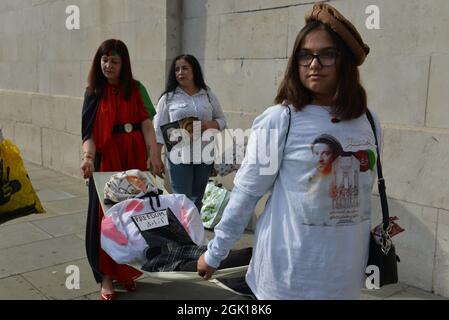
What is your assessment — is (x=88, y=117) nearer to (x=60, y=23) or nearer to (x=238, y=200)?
(x=238, y=200)

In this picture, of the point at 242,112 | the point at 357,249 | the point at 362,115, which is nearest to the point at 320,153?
the point at 362,115

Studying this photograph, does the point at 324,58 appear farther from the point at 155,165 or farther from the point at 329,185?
the point at 155,165

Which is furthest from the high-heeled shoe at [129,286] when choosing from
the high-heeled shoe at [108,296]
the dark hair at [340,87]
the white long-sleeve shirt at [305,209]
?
the dark hair at [340,87]

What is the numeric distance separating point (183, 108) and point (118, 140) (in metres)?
1.02

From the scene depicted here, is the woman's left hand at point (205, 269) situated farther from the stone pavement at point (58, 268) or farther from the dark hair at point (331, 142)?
the dark hair at point (331, 142)

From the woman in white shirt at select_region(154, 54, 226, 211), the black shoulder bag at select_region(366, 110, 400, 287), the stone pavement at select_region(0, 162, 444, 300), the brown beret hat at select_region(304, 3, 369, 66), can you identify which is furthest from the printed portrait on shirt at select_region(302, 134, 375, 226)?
the woman in white shirt at select_region(154, 54, 226, 211)

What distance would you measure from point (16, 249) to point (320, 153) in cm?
388

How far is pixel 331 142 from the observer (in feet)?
6.24

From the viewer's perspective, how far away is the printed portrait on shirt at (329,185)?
1.89 meters

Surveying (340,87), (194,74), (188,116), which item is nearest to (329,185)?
(340,87)

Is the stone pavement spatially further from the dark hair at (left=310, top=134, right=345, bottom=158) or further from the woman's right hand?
the woman's right hand

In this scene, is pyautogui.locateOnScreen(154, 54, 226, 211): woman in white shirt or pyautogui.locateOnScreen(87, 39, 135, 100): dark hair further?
pyautogui.locateOnScreen(154, 54, 226, 211): woman in white shirt

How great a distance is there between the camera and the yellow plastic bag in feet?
10.0

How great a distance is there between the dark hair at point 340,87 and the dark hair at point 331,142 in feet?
0.32
